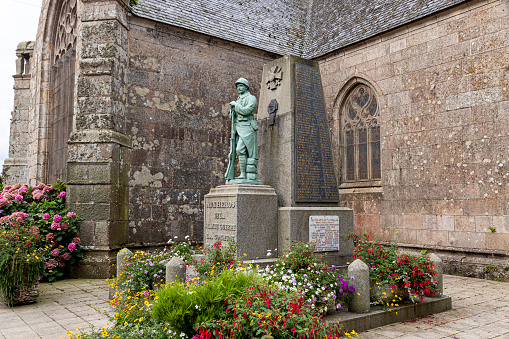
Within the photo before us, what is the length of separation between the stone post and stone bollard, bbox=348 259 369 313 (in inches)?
232

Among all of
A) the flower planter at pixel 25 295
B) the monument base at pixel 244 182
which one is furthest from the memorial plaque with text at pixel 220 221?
the flower planter at pixel 25 295

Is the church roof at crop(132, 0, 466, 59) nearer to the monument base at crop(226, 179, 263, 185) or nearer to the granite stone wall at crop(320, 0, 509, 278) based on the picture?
the granite stone wall at crop(320, 0, 509, 278)

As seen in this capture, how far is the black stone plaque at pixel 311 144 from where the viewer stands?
675 cm

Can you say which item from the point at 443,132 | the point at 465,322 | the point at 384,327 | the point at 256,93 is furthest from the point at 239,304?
the point at 256,93

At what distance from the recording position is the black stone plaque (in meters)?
6.75

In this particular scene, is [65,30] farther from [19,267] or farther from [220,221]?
[220,221]

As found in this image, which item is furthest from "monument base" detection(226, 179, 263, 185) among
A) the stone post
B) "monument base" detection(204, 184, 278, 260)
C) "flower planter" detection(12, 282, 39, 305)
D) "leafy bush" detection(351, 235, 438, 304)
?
the stone post

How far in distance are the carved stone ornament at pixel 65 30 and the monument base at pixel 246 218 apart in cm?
807

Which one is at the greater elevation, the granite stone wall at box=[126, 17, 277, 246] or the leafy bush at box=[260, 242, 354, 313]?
the granite stone wall at box=[126, 17, 277, 246]

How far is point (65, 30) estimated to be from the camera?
12203 mm

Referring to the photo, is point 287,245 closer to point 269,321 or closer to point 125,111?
point 269,321

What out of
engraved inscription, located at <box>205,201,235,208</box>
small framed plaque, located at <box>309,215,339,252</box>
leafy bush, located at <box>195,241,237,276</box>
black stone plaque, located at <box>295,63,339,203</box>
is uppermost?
black stone plaque, located at <box>295,63,339,203</box>

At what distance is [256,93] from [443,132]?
5555mm

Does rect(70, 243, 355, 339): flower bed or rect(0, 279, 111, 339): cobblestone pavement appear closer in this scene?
rect(70, 243, 355, 339): flower bed
